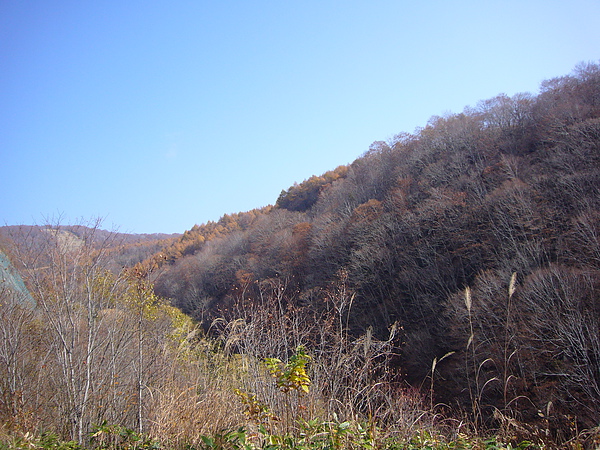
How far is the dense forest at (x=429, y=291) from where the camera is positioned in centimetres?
491

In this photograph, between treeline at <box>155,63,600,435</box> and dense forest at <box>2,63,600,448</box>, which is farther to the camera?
treeline at <box>155,63,600,435</box>

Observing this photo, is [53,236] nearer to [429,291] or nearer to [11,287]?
[11,287]

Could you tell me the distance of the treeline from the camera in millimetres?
12523

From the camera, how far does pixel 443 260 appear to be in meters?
23.8

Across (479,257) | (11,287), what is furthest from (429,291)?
(11,287)

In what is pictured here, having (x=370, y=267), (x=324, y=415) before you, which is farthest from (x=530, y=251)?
(x=324, y=415)

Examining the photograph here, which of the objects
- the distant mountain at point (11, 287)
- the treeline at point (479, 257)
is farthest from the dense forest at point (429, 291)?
the distant mountain at point (11, 287)

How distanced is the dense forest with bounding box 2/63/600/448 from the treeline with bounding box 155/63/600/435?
11cm

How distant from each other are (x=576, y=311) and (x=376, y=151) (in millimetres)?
36028

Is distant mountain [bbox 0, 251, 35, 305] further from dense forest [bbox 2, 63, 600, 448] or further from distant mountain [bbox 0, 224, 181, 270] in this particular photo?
dense forest [bbox 2, 63, 600, 448]

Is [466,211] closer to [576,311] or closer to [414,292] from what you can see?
[414,292]

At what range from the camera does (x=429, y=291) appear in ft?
78.1

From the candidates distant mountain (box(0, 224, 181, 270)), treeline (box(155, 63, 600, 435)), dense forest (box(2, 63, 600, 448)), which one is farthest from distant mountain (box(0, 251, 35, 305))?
treeline (box(155, 63, 600, 435))

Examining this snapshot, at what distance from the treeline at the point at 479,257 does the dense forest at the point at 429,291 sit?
0.37ft
